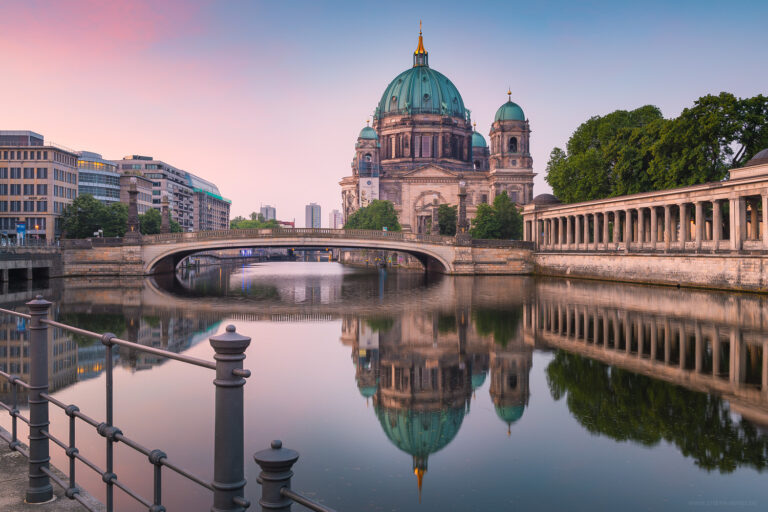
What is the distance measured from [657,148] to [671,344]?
32.9m

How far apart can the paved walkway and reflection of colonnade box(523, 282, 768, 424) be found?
33.8 feet

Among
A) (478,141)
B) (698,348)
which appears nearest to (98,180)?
(478,141)

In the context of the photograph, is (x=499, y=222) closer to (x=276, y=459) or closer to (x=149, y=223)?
(x=149, y=223)

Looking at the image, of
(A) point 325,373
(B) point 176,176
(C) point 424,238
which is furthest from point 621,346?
(B) point 176,176

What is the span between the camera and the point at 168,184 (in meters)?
140

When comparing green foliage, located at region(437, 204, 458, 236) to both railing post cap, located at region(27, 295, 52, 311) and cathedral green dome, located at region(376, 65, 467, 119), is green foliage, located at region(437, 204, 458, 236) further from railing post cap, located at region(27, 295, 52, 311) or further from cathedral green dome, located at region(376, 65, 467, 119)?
railing post cap, located at region(27, 295, 52, 311)

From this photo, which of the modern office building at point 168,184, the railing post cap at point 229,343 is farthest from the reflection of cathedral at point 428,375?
the modern office building at point 168,184

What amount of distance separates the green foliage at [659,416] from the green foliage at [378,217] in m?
79.6

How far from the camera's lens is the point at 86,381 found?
13.8 metres

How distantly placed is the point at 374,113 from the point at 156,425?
119608mm

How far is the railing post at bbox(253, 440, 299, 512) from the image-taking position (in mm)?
3568

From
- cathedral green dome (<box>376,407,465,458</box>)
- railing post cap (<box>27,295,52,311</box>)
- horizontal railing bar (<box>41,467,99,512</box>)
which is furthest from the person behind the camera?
cathedral green dome (<box>376,407,465,458</box>)

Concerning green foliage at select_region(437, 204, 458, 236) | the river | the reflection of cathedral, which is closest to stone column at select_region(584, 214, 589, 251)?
the river

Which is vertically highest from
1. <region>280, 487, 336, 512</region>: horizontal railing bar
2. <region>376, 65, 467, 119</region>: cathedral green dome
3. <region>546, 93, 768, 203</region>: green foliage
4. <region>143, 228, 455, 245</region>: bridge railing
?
<region>376, 65, 467, 119</region>: cathedral green dome
